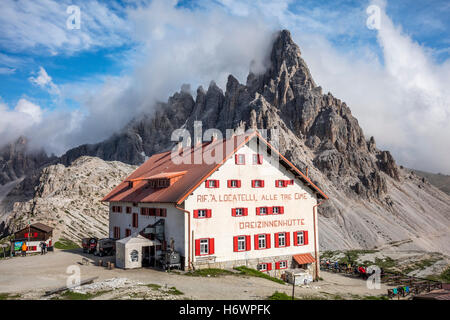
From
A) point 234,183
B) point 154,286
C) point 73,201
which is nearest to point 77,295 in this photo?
point 154,286

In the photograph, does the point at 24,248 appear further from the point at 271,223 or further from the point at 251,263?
the point at 271,223

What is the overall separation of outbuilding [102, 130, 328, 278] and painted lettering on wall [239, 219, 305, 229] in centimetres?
10

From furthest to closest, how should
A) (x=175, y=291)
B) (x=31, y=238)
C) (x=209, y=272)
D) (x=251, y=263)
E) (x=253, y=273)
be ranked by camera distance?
(x=31, y=238)
(x=251, y=263)
(x=253, y=273)
(x=209, y=272)
(x=175, y=291)

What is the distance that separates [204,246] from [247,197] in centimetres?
674

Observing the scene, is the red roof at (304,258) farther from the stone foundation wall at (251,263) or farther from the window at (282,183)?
the window at (282,183)

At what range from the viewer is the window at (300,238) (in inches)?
1495

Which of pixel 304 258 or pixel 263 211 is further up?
pixel 263 211

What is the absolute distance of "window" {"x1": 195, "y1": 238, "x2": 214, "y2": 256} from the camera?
3136 centimetres

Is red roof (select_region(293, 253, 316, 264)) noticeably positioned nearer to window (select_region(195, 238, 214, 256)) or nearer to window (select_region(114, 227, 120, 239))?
window (select_region(195, 238, 214, 256))

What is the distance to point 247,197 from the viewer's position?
35094 millimetres

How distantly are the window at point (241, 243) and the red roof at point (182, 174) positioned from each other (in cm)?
698

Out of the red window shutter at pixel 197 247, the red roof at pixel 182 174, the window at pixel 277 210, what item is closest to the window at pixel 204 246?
the red window shutter at pixel 197 247

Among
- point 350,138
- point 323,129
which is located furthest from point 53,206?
point 350,138

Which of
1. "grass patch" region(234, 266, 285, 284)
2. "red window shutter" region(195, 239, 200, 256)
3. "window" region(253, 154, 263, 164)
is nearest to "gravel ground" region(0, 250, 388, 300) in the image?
"grass patch" region(234, 266, 285, 284)
